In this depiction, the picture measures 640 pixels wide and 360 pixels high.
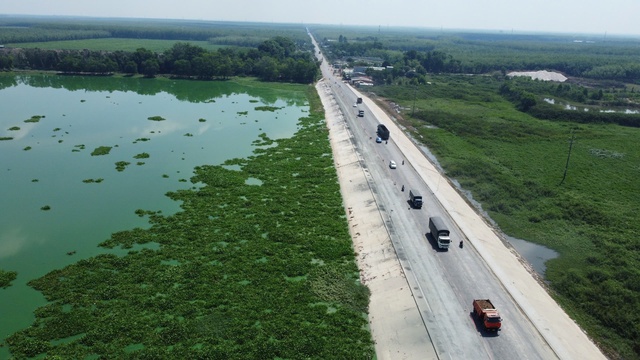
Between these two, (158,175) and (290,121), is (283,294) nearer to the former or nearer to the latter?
(158,175)

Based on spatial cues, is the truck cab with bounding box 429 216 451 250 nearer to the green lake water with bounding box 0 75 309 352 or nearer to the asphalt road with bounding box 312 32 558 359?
the asphalt road with bounding box 312 32 558 359

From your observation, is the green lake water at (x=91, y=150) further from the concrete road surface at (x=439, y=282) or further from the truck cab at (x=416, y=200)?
the truck cab at (x=416, y=200)

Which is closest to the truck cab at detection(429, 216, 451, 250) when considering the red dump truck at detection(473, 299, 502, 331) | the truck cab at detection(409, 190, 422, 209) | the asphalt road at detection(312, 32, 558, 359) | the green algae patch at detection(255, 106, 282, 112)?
the asphalt road at detection(312, 32, 558, 359)

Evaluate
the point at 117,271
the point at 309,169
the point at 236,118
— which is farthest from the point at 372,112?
→ the point at 117,271

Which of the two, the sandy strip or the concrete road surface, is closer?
the concrete road surface

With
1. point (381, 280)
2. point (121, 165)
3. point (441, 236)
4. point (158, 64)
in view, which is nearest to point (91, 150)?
point (121, 165)

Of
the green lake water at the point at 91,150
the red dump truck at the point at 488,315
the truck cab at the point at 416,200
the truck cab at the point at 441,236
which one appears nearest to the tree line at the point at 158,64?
the green lake water at the point at 91,150
